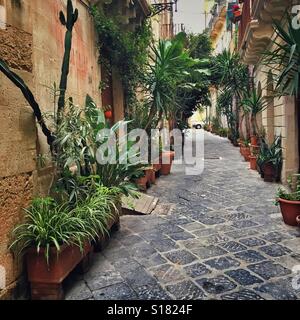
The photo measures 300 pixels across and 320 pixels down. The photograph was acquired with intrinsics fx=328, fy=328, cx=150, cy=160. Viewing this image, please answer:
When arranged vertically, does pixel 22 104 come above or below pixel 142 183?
above

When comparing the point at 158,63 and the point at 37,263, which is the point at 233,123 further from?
the point at 37,263

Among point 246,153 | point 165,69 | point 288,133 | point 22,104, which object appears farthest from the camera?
point 246,153

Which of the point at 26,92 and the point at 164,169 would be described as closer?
the point at 26,92

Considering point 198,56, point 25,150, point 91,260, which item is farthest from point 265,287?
point 198,56

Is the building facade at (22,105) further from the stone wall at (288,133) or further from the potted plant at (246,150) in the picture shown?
the potted plant at (246,150)

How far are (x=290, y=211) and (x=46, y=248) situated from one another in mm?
3320

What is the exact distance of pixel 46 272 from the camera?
281 cm

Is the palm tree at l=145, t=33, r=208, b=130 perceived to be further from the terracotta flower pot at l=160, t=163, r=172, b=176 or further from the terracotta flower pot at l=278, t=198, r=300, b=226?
the terracotta flower pot at l=278, t=198, r=300, b=226

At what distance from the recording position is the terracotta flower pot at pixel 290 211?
14.6ft

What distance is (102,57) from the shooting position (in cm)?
665

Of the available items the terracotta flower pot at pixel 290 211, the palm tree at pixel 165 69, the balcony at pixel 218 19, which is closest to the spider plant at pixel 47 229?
the terracotta flower pot at pixel 290 211

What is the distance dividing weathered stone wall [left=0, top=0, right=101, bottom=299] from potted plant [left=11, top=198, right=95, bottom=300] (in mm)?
109

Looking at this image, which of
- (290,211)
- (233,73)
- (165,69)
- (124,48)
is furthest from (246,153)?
(290,211)

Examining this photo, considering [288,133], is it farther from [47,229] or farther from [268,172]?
[47,229]
